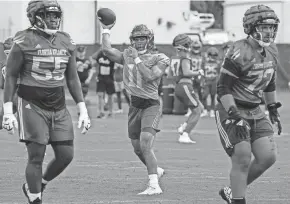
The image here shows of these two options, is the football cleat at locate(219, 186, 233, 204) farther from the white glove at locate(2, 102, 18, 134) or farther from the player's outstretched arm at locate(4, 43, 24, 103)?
the player's outstretched arm at locate(4, 43, 24, 103)

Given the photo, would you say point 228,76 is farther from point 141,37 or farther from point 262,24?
point 141,37

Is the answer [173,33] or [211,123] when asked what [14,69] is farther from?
[173,33]

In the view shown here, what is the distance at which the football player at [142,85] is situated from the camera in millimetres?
9391

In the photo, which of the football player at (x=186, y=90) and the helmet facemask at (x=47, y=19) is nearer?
the helmet facemask at (x=47, y=19)

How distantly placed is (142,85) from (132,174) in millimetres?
1405

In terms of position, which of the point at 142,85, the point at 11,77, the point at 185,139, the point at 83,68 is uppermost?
the point at 11,77

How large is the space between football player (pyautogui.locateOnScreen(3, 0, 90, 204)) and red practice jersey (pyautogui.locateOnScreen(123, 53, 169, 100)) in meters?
2.06

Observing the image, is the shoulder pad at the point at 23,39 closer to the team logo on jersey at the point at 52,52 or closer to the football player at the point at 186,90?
the team logo on jersey at the point at 52,52

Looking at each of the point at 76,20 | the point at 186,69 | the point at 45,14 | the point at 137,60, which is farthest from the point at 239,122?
the point at 76,20

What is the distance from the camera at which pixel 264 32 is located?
7602 mm

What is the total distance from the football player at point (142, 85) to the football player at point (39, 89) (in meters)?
1.85

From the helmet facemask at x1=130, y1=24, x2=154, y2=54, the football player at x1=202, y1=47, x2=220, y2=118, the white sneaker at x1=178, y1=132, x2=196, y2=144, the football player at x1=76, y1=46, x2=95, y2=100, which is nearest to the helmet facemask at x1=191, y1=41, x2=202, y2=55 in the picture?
the football player at x1=202, y1=47, x2=220, y2=118

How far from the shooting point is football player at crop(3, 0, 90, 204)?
24.5 feet

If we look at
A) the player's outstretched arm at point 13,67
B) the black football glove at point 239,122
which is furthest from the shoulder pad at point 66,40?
the black football glove at point 239,122
